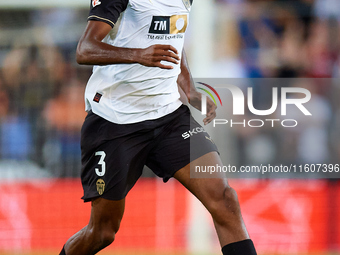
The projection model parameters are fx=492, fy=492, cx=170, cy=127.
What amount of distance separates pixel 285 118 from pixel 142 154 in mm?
2635

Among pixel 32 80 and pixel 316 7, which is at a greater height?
pixel 316 7

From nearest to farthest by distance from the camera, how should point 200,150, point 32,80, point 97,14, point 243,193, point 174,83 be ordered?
point 97,14, point 200,150, point 174,83, point 243,193, point 32,80

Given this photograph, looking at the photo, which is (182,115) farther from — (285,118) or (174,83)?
(285,118)

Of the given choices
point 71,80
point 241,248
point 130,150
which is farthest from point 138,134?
point 71,80

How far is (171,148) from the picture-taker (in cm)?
302

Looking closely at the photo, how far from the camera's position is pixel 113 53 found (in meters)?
2.61

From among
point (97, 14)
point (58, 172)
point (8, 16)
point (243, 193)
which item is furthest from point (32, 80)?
point (97, 14)

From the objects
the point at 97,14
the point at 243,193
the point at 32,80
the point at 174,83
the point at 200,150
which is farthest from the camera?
the point at 32,80

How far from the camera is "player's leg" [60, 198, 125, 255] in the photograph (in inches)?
118

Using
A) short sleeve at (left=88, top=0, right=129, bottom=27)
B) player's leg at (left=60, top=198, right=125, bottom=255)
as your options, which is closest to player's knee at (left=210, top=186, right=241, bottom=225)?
player's leg at (left=60, top=198, right=125, bottom=255)

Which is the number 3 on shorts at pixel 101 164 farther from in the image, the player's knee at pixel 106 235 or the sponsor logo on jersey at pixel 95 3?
the sponsor logo on jersey at pixel 95 3

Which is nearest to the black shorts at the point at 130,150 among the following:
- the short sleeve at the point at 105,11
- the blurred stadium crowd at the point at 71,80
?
the short sleeve at the point at 105,11

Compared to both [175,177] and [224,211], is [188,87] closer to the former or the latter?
[175,177]

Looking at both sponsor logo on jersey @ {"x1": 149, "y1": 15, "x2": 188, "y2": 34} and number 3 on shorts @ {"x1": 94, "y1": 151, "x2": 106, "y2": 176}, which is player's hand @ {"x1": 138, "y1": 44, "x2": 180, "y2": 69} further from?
number 3 on shorts @ {"x1": 94, "y1": 151, "x2": 106, "y2": 176}
